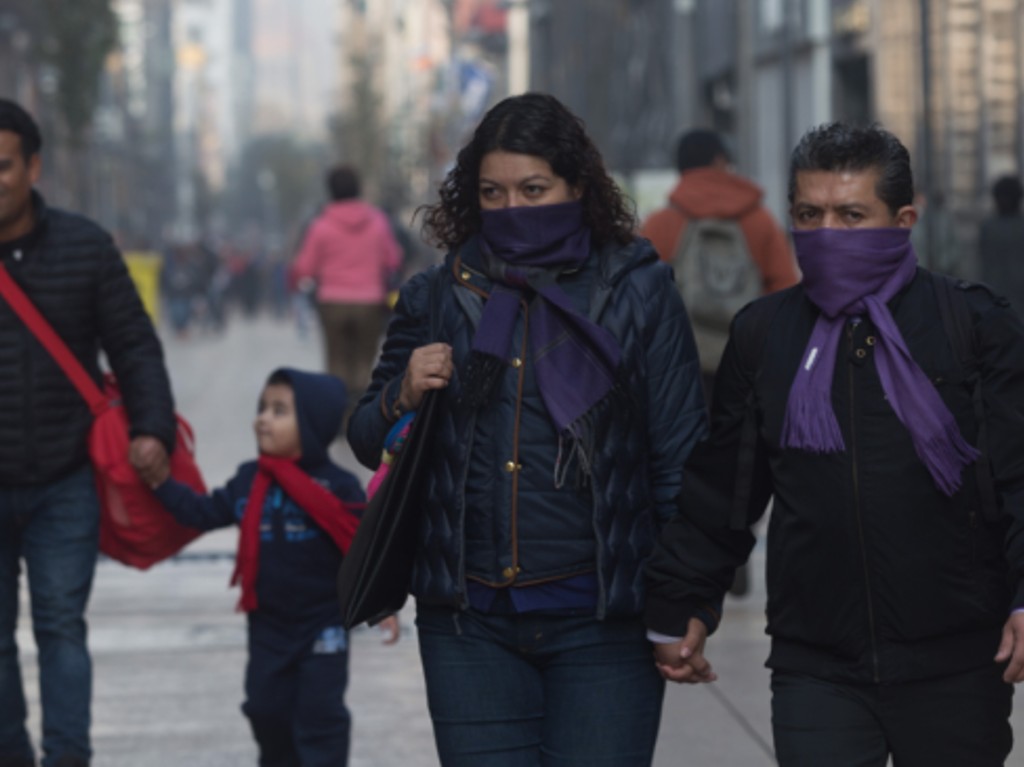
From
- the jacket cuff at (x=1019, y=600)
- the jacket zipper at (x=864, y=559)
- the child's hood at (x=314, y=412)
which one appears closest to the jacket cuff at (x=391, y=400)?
the jacket zipper at (x=864, y=559)

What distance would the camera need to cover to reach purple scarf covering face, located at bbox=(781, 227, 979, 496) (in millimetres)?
4066

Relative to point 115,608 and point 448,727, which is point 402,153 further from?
point 448,727

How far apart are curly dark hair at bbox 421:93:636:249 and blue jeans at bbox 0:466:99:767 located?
2187 millimetres

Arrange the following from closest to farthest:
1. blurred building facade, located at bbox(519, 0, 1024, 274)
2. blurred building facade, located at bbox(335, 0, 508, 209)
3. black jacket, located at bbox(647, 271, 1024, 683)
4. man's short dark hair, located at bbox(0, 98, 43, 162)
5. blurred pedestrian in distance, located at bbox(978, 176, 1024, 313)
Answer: black jacket, located at bbox(647, 271, 1024, 683) → man's short dark hair, located at bbox(0, 98, 43, 162) → blurred pedestrian in distance, located at bbox(978, 176, 1024, 313) → blurred building facade, located at bbox(519, 0, 1024, 274) → blurred building facade, located at bbox(335, 0, 508, 209)

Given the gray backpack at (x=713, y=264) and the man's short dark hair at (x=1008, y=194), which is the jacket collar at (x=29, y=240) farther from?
the man's short dark hair at (x=1008, y=194)

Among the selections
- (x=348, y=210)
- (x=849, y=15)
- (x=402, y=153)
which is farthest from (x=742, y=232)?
(x=402, y=153)

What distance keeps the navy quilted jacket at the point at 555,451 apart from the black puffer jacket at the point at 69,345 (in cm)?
207

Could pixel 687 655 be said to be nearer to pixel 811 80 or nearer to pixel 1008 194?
pixel 1008 194

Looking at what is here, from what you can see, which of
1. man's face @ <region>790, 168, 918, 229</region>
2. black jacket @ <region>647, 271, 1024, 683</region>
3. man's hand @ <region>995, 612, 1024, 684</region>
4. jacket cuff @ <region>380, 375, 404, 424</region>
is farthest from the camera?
jacket cuff @ <region>380, 375, 404, 424</region>

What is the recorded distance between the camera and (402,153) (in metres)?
62.4

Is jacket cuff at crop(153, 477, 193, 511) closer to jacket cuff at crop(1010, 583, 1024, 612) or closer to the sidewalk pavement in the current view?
the sidewalk pavement

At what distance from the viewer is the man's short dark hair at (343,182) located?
1625 centimetres

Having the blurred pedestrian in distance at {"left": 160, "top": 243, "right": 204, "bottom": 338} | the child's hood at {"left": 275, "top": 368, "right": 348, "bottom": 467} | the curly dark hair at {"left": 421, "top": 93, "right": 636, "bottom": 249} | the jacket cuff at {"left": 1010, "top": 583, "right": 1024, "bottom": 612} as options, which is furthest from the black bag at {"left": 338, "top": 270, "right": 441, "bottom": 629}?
the blurred pedestrian in distance at {"left": 160, "top": 243, "right": 204, "bottom": 338}

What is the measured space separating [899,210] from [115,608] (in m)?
6.47
